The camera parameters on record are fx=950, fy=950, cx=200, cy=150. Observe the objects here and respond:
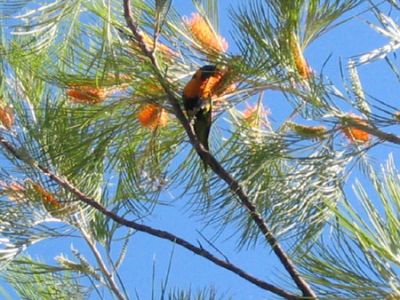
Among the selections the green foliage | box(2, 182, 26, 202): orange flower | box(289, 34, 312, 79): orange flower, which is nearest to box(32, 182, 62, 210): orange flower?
box(2, 182, 26, 202): orange flower

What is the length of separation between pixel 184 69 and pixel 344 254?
43 cm

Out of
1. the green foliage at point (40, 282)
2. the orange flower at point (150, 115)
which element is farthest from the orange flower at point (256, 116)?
the green foliage at point (40, 282)

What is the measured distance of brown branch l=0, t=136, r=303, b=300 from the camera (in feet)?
3.62

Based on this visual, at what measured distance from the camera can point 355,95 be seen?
989mm

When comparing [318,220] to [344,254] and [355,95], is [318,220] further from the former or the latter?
[344,254]

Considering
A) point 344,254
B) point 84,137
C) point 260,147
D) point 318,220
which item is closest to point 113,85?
point 84,137

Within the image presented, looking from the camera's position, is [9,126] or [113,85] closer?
[113,85]

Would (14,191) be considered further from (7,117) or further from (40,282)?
(40,282)

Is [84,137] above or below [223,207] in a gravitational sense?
above

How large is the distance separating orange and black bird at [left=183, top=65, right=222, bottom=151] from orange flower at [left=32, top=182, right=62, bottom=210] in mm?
280

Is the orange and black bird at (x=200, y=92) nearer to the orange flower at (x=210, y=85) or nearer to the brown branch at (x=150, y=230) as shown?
the orange flower at (x=210, y=85)

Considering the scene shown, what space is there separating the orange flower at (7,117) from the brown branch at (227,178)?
0.31 meters

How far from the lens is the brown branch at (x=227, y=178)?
1067 mm

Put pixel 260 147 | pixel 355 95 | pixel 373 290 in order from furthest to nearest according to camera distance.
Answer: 1. pixel 260 147
2. pixel 355 95
3. pixel 373 290
